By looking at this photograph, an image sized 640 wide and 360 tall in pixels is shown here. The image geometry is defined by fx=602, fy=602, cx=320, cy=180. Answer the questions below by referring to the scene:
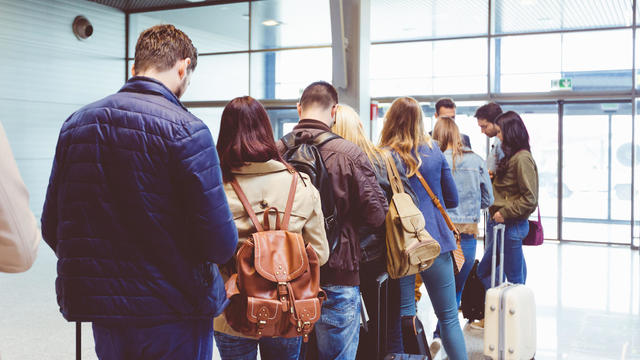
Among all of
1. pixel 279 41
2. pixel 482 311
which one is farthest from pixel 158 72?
pixel 279 41

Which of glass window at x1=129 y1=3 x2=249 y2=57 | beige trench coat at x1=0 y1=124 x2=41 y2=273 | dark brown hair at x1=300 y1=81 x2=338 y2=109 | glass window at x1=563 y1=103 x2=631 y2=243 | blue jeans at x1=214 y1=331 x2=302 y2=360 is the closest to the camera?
beige trench coat at x1=0 y1=124 x2=41 y2=273

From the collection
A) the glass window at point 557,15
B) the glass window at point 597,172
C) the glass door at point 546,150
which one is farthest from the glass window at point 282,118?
the glass window at point 597,172

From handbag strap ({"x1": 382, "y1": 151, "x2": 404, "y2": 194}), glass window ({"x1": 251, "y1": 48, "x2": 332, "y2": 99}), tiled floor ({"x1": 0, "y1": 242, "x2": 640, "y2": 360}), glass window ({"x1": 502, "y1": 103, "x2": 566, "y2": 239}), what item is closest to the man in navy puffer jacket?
handbag strap ({"x1": 382, "y1": 151, "x2": 404, "y2": 194})

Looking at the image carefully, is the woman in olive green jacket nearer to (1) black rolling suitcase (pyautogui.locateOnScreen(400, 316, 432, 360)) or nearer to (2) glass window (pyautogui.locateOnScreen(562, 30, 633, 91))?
(1) black rolling suitcase (pyautogui.locateOnScreen(400, 316, 432, 360))

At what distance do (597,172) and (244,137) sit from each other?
9.28 metres

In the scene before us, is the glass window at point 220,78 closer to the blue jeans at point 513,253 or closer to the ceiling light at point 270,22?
the ceiling light at point 270,22

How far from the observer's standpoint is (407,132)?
128 inches

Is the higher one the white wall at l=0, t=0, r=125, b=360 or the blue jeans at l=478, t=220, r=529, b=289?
the white wall at l=0, t=0, r=125, b=360

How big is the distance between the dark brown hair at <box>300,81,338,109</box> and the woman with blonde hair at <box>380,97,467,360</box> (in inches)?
24.6

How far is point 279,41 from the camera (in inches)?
453

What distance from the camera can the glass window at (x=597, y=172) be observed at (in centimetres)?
980

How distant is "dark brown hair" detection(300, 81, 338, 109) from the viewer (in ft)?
8.92

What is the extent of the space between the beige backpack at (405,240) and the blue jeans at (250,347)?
2.91ft

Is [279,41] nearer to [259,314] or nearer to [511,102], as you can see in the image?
[511,102]
